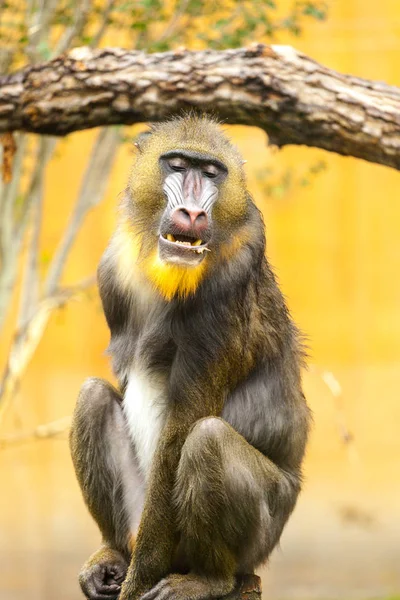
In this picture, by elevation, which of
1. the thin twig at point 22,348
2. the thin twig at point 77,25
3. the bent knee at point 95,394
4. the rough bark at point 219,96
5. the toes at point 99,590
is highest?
the thin twig at point 77,25

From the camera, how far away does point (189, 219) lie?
3.94 m

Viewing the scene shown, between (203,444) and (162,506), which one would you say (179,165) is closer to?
(203,444)

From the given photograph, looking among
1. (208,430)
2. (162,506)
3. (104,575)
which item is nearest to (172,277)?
(208,430)

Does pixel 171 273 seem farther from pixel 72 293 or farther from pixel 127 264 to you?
pixel 72 293

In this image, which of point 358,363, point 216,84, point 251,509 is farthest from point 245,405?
point 358,363

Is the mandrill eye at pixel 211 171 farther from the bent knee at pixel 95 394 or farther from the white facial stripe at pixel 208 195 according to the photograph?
the bent knee at pixel 95 394

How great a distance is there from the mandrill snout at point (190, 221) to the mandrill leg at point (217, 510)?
0.75 m

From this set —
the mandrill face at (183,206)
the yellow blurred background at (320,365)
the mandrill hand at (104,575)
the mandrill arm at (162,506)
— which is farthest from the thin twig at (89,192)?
the mandrill arm at (162,506)

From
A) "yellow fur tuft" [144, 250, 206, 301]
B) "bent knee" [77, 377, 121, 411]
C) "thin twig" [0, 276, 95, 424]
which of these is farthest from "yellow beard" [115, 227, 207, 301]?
"thin twig" [0, 276, 95, 424]

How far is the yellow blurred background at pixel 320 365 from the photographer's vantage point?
9.58 meters

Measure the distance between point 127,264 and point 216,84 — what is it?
3.65ft

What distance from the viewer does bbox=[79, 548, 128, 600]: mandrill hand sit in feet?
14.6

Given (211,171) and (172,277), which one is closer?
(172,277)

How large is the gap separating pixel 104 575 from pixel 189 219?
1.67 meters
